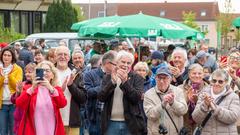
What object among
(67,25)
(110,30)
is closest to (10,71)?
(110,30)

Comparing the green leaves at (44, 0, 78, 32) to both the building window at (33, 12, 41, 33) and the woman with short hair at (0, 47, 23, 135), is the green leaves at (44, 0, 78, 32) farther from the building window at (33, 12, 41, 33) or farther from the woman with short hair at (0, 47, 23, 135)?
the woman with short hair at (0, 47, 23, 135)

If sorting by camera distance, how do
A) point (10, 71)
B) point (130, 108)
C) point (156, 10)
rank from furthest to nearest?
1. point (156, 10)
2. point (10, 71)
3. point (130, 108)

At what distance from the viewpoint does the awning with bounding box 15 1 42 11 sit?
37.3 m

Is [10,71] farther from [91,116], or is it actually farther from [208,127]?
[208,127]

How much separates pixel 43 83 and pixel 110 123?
1.11 meters

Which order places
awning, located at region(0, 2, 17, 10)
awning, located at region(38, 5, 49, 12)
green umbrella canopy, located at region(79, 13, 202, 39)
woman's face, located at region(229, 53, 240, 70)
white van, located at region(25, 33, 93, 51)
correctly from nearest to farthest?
woman's face, located at region(229, 53, 240, 70) < green umbrella canopy, located at region(79, 13, 202, 39) < white van, located at region(25, 33, 93, 51) < awning, located at region(0, 2, 17, 10) < awning, located at region(38, 5, 49, 12)

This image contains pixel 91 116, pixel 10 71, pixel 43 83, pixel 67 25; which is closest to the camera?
pixel 43 83

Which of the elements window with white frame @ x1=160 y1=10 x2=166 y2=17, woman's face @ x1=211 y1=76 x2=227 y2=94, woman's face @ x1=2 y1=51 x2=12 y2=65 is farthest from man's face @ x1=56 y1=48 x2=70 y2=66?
window with white frame @ x1=160 y1=10 x2=166 y2=17

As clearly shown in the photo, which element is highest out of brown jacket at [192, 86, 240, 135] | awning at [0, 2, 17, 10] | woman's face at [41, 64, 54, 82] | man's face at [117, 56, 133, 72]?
awning at [0, 2, 17, 10]

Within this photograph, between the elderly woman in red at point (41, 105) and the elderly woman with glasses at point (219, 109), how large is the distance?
5.41 feet

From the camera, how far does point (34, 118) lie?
6215mm

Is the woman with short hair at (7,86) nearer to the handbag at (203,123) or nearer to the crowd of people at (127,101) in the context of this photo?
the crowd of people at (127,101)

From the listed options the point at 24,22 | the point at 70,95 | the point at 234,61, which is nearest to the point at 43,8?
the point at 24,22

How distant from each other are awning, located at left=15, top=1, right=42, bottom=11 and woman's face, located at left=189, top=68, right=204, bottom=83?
31.5m
